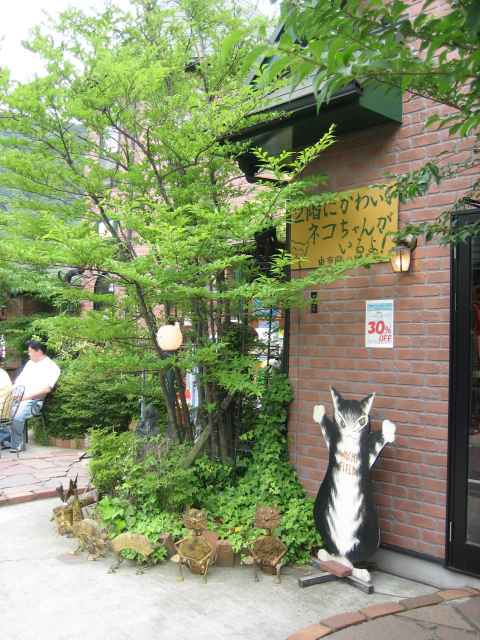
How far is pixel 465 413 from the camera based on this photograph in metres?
4.03

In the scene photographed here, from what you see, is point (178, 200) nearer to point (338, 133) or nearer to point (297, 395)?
point (338, 133)

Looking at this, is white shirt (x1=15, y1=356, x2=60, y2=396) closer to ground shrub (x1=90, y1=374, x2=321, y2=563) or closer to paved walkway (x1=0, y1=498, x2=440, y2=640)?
ground shrub (x1=90, y1=374, x2=321, y2=563)

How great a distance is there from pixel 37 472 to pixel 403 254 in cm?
534

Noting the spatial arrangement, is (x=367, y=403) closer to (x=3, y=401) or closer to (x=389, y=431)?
(x=389, y=431)

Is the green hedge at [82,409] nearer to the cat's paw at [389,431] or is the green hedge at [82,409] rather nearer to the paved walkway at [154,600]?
the paved walkway at [154,600]

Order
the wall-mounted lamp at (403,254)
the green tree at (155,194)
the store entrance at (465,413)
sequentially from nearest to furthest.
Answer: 1. the store entrance at (465,413)
2. the wall-mounted lamp at (403,254)
3. the green tree at (155,194)

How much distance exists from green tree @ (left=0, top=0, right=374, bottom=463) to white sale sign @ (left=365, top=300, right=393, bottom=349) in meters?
0.46

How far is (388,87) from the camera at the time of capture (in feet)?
8.86

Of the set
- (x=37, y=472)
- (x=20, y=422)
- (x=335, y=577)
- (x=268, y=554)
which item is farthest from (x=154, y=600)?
(x=20, y=422)

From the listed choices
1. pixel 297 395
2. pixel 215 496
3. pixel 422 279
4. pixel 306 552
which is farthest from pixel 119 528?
pixel 422 279

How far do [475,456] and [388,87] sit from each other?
2589 millimetres

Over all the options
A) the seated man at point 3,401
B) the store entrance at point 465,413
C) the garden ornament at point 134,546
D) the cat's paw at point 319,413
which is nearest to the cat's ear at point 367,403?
the cat's paw at point 319,413

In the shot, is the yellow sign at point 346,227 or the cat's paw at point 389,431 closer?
the cat's paw at point 389,431

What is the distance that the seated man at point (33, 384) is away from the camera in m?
8.31
